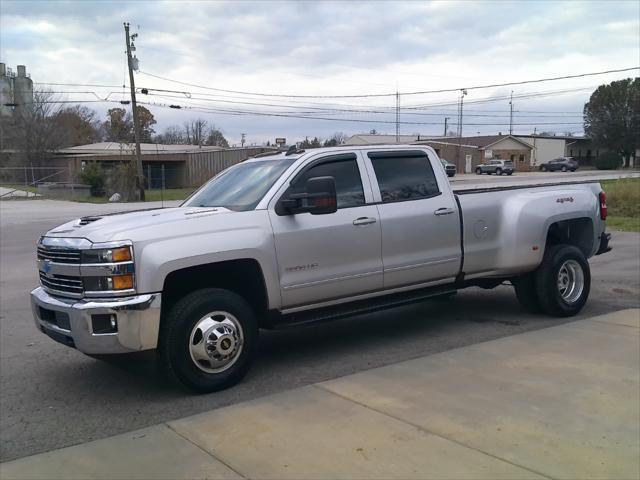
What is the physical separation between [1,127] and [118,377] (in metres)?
70.4

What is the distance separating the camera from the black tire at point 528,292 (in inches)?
282

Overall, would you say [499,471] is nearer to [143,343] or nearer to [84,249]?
[143,343]

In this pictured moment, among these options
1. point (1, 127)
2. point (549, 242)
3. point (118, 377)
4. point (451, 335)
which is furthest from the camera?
point (1, 127)

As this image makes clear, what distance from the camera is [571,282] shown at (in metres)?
7.31

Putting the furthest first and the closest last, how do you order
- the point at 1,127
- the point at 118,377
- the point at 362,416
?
the point at 1,127, the point at 118,377, the point at 362,416

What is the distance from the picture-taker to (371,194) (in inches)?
234

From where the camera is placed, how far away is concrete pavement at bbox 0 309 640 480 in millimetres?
3646

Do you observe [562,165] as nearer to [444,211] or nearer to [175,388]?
[444,211]

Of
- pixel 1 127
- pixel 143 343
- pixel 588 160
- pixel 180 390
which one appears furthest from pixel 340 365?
pixel 588 160

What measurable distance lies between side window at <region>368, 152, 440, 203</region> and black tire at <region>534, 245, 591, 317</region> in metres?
1.65

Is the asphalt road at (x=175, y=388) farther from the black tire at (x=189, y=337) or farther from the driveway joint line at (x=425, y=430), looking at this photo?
the driveway joint line at (x=425, y=430)

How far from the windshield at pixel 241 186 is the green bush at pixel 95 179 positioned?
4042cm

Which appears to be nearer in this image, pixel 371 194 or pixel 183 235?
pixel 183 235

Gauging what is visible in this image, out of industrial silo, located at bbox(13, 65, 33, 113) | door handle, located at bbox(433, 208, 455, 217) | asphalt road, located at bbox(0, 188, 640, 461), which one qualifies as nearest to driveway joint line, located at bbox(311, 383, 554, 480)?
asphalt road, located at bbox(0, 188, 640, 461)
